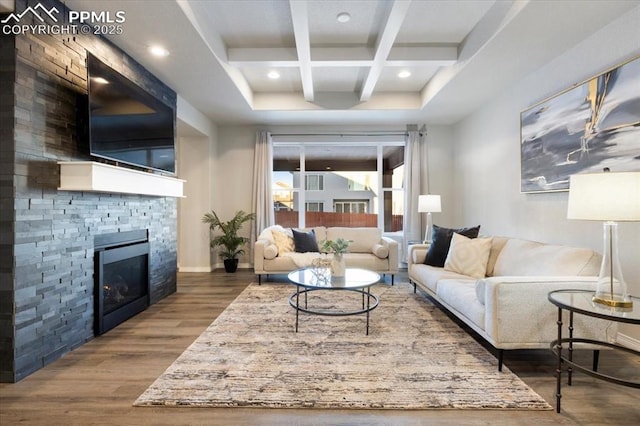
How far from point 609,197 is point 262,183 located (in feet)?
15.3

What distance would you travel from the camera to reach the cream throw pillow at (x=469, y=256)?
321 centimetres

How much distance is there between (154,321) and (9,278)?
1.30 metres

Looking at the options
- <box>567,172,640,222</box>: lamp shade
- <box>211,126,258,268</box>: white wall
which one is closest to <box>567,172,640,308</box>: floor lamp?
<box>567,172,640,222</box>: lamp shade

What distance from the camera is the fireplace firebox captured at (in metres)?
2.66

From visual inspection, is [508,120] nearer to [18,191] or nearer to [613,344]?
[613,344]

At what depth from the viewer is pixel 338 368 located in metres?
2.09

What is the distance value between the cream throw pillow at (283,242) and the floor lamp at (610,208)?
11.5ft

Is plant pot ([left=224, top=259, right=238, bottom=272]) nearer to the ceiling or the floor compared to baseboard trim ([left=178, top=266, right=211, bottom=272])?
nearer to the ceiling

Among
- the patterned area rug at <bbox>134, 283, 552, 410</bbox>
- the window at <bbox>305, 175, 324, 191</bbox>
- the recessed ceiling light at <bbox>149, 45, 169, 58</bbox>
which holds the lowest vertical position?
the patterned area rug at <bbox>134, 283, 552, 410</bbox>

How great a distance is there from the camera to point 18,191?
1955 mm

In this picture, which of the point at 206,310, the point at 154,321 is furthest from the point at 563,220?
the point at 154,321

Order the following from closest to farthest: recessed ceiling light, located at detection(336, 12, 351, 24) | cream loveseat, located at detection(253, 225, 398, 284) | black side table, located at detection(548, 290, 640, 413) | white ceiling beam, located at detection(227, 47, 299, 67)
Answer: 1. black side table, located at detection(548, 290, 640, 413)
2. recessed ceiling light, located at detection(336, 12, 351, 24)
3. white ceiling beam, located at detection(227, 47, 299, 67)
4. cream loveseat, located at detection(253, 225, 398, 284)

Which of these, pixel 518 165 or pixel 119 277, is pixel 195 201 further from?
pixel 518 165

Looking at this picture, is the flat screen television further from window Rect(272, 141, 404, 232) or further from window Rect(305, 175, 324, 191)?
window Rect(305, 175, 324, 191)
